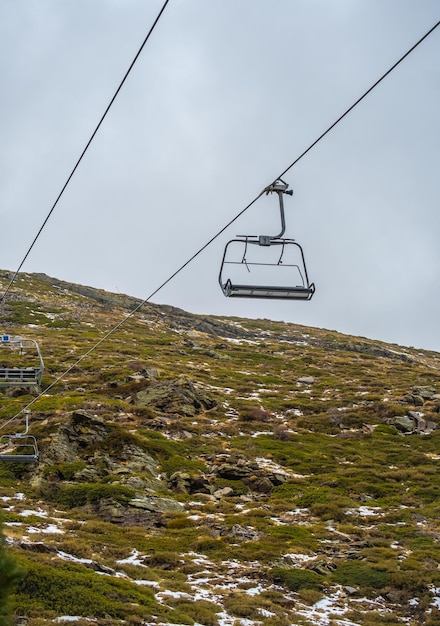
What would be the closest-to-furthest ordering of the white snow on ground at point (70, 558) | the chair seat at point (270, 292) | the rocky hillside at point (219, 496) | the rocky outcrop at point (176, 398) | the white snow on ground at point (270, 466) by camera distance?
the chair seat at point (270, 292) → the rocky hillside at point (219, 496) → the white snow on ground at point (70, 558) → the white snow on ground at point (270, 466) → the rocky outcrop at point (176, 398)

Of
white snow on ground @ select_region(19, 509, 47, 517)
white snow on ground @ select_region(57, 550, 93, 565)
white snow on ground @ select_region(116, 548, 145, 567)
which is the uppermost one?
white snow on ground @ select_region(57, 550, 93, 565)

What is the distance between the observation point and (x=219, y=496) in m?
29.9

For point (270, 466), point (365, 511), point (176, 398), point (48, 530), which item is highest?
point (176, 398)

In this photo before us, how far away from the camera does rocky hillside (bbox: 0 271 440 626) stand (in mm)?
17297

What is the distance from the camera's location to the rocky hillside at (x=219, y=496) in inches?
681

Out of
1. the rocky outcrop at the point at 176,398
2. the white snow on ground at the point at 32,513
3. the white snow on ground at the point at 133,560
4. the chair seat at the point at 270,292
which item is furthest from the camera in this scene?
the rocky outcrop at the point at 176,398

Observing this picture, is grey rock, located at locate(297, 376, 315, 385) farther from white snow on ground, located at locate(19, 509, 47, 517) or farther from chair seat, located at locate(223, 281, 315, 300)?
chair seat, located at locate(223, 281, 315, 300)

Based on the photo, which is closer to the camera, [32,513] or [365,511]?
[32,513]

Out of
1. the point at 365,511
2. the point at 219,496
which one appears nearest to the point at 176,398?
the point at 219,496

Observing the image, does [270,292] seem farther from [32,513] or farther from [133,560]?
[32,513]

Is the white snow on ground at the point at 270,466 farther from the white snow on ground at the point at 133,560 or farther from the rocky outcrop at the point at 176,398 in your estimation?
the white snow on ground at the point at 133,560

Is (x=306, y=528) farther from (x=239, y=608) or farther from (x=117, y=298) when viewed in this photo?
(x=117, y=298)

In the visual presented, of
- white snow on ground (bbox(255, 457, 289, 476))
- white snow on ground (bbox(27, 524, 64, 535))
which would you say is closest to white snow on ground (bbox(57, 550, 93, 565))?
white snow on ground (bbox(27, 524, 64, 535))

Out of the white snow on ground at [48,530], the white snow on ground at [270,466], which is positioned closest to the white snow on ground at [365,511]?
the white snow on ground at [270,466]
